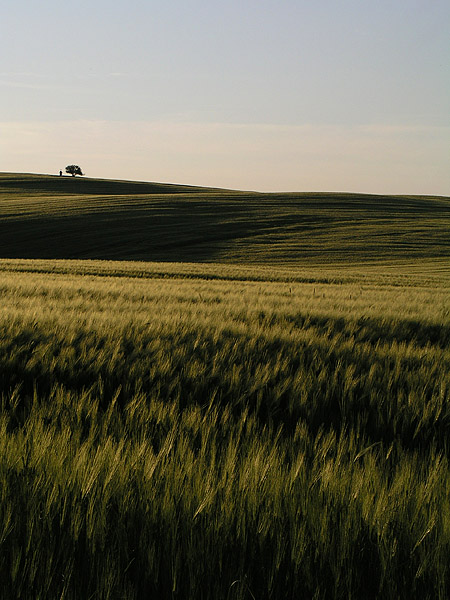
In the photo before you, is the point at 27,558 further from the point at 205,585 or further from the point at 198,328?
the point at 198,328

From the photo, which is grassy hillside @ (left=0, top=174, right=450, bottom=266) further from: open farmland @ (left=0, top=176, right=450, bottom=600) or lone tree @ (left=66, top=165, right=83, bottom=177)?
lone tree @ (left=66, top=165, right=83, bottom=177)

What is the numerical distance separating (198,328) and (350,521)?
12.8 ft

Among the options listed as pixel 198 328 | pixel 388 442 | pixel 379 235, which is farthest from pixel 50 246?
pixel 388 442

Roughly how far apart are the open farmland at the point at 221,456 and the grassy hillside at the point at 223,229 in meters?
29.2

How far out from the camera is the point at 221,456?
2.04 meters

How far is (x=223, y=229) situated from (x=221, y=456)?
42.2 m

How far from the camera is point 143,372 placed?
3705 mm

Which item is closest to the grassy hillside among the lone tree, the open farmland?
the open farmland

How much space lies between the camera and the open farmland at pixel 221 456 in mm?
1357

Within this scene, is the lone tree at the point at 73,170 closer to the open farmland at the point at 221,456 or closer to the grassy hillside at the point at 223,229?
the grassy hillside at the point at 223,229

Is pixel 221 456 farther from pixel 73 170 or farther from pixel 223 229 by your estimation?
pixel 73 170

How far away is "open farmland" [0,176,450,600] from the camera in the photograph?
1357mm

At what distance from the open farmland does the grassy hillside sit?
95.6ft

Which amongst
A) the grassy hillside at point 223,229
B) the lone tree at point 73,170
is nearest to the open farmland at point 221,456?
the grassy hillside at point 223,229
